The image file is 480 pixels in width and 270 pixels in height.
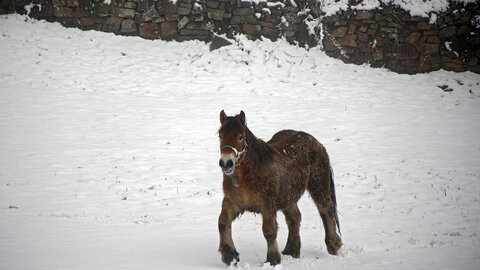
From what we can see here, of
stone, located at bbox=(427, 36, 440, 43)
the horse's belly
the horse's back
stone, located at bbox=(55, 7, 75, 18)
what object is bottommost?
the horse's belly

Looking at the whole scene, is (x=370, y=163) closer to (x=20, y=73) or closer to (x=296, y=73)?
(x=296, y=73)

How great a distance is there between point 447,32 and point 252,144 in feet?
48.5

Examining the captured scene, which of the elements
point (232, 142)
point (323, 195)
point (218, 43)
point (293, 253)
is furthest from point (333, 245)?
point (218, 43)

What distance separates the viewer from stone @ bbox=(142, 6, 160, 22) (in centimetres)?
1775

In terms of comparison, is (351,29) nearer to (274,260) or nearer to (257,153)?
(257,153)

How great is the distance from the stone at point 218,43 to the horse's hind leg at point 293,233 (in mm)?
12445

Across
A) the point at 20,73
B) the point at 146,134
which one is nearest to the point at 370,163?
the point at 146,134

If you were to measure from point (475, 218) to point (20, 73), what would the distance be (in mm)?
15075

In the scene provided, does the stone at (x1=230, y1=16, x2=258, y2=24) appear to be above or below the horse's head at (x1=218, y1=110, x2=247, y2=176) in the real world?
above

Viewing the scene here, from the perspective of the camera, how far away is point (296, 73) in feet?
54.6

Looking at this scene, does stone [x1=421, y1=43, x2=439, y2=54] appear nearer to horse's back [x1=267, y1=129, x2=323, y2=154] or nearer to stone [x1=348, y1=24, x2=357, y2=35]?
stone [x1=348, y1=24, x2=357, y2=35]

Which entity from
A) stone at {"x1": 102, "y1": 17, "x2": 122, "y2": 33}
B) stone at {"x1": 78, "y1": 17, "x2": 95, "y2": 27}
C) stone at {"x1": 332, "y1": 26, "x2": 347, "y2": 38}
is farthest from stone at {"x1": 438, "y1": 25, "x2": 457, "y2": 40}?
stone at {"x1": 78, "y1": 17, "x2": 95, "y2": 27}

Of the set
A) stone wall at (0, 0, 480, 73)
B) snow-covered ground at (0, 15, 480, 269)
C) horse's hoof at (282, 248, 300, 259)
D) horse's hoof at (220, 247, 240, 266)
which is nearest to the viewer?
horse's hoof at (220, 247, 240, 266)

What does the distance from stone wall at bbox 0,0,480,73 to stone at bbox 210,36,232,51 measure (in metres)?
0.41
